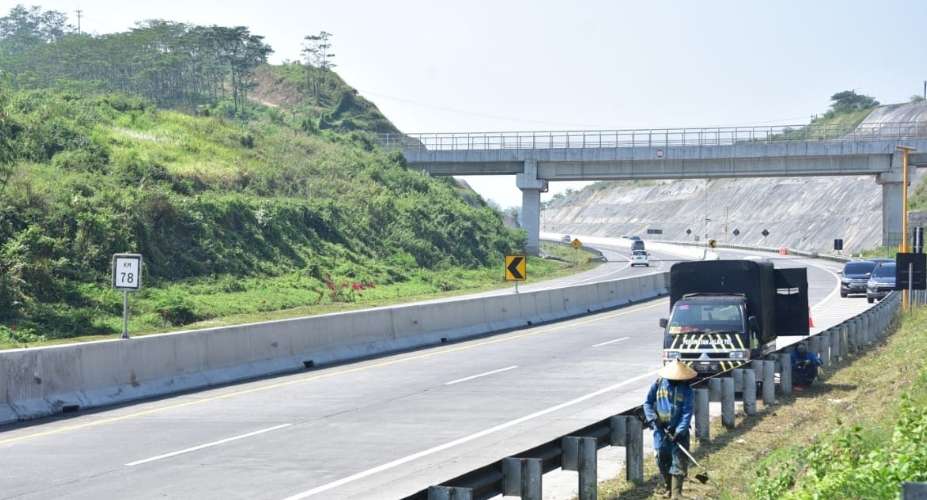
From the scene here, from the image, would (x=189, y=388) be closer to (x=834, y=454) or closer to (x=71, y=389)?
(x=71, y=389)

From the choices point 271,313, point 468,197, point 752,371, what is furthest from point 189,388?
point 468,197

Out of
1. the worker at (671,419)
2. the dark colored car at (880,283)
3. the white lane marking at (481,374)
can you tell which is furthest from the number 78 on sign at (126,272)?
the dark colored car at (880,283)

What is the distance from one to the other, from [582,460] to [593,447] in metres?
0.18

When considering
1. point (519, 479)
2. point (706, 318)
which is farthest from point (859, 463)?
point (706, 318)

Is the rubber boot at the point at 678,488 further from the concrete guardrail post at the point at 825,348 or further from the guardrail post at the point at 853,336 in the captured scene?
the guardrail post at the point at 853,336

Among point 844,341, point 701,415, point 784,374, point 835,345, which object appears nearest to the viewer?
point 701,415

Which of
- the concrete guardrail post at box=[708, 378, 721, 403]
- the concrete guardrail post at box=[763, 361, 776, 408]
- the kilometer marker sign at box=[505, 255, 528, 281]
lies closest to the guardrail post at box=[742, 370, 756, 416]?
the concrete guardrail post at box=[763, 361, 776, 408]

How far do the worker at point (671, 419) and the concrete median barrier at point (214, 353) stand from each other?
10.3 m

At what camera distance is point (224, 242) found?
53969mm

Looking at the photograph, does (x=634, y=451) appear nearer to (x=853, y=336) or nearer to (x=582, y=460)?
(x=582, y=460)

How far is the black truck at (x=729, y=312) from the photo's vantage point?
21.6 m

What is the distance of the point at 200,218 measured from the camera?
53.7 meters

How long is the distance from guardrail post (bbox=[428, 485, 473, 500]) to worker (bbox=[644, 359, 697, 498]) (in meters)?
3.94

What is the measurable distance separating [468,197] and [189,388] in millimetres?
89311
